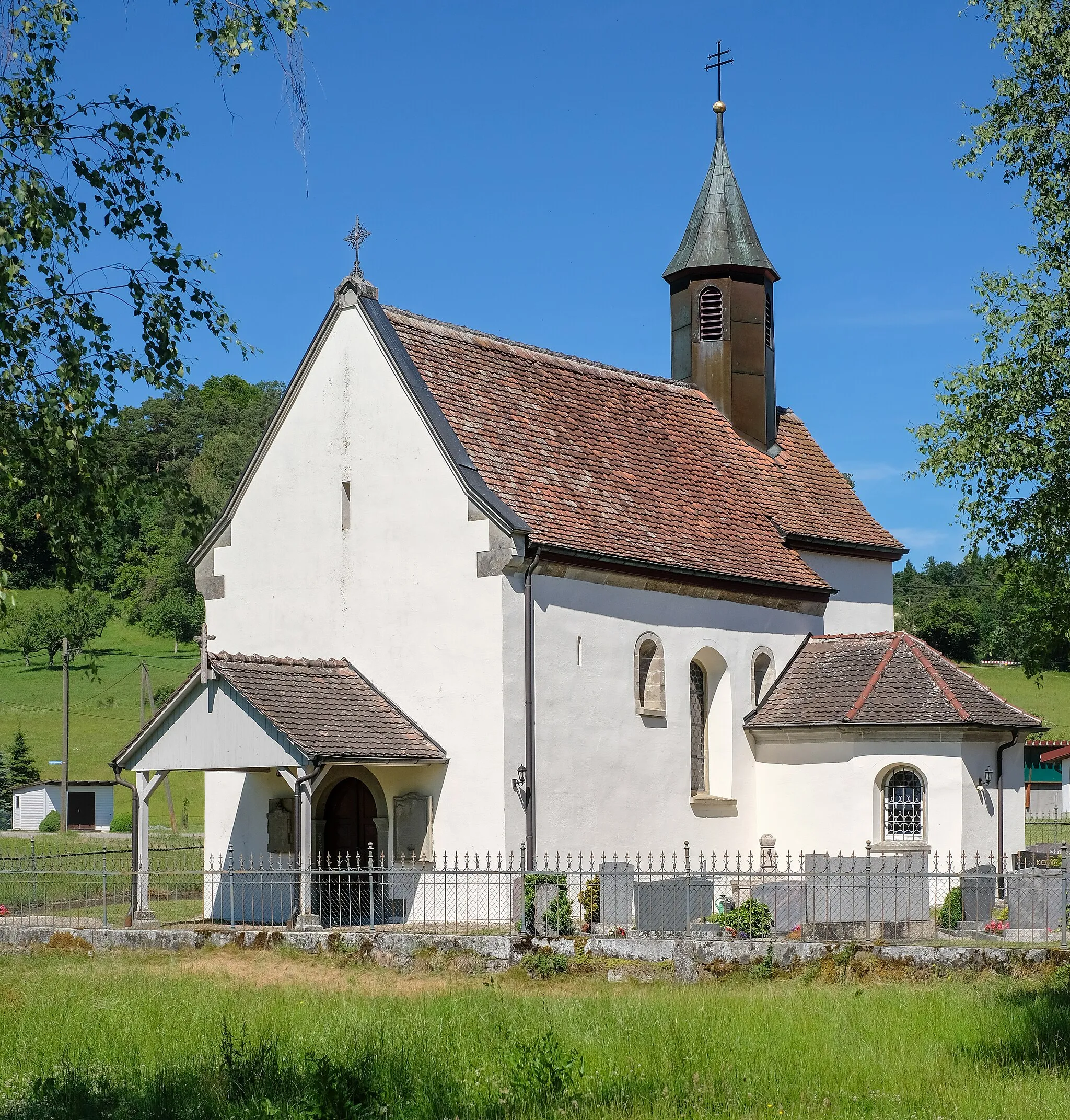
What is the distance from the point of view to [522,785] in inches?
880

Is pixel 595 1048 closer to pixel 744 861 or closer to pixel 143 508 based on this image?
pixel 143 508

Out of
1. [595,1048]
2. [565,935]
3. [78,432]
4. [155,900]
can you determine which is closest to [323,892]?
[565,935]

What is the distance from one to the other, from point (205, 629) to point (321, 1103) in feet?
48.3

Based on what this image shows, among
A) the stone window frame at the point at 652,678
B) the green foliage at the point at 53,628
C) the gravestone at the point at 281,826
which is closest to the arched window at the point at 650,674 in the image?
the stone window frame at the point at 652,678

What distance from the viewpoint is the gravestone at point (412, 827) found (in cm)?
2281

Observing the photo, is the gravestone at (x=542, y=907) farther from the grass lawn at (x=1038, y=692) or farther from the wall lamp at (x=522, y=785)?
the grass lawn at (x=1038, y=692)

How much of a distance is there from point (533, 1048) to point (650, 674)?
548 inches

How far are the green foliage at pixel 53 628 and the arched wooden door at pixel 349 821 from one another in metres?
50.3

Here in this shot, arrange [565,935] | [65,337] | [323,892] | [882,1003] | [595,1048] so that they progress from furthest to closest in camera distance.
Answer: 1. [323,892]
2. [565,935]
3. [882,1003]
4. [595,1048]
5. [65,337]

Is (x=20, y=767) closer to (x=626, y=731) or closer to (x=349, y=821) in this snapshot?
(x=349, y=821)

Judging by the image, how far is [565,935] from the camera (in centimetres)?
1962

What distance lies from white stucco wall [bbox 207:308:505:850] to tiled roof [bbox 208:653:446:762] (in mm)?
369

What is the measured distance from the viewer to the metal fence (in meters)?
19.1

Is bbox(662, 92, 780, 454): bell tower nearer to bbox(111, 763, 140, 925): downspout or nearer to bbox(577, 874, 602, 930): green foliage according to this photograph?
bbox(577, 874, 602, 930): green foliage
